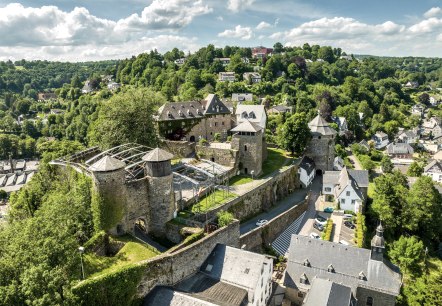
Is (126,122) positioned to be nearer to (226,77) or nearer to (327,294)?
(327,294)

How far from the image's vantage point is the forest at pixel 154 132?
18.7 metres

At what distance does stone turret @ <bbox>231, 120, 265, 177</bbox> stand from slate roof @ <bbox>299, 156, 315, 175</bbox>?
8675 millimetres

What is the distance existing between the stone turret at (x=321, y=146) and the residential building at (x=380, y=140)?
5038 cm

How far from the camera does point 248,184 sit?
133 feet

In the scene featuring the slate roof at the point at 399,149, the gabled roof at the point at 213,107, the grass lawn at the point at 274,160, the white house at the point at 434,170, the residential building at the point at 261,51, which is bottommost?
the white house at the point at 434,170

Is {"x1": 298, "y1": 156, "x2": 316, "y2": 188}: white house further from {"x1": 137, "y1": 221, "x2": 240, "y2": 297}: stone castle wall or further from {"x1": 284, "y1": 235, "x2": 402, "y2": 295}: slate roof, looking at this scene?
{"x1": 137, "y1": 221, "x2": 240, "y2": 297}: stone castle wall

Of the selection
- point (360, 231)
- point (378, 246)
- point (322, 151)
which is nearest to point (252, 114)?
point (322, 151)

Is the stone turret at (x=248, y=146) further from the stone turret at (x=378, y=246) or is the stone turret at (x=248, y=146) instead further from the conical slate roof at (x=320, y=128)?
the stone turret at (x=378, y=246)

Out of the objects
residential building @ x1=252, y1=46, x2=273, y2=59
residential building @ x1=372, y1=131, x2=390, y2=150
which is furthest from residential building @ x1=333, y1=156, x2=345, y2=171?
residential building @ x1=252, y1=46, x2=273, y2=59

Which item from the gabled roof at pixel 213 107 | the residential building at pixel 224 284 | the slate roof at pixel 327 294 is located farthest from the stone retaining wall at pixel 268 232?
the gabled roof at pixel 213 107

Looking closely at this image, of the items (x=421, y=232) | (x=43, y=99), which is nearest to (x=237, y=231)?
(x=421, y=232)

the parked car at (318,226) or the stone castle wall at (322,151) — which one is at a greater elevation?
the stone castle wall at (322,151)

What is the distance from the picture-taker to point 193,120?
53.4m

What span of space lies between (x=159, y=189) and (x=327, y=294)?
1550 cm
